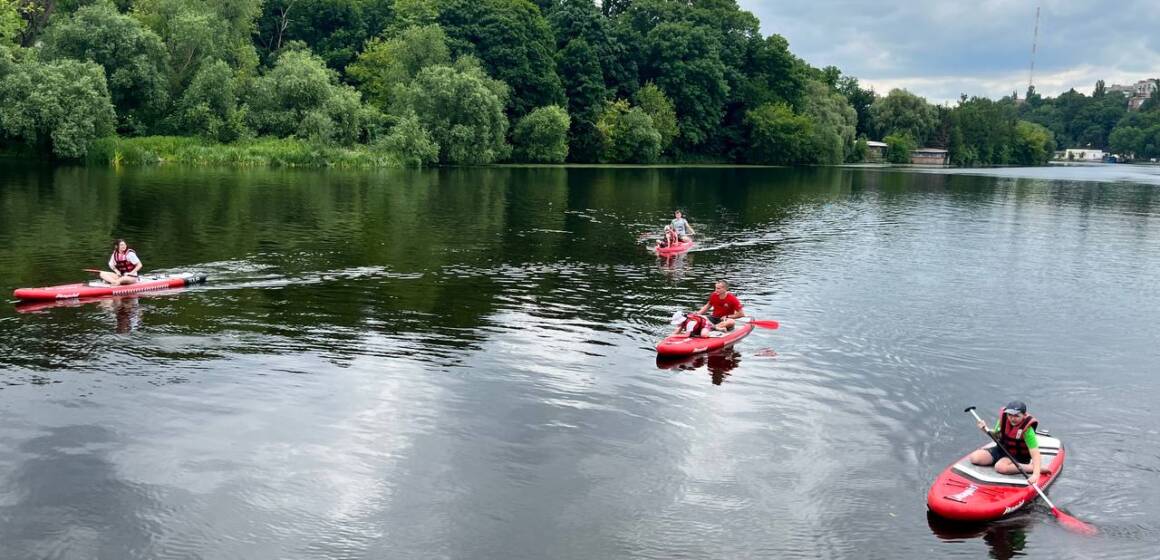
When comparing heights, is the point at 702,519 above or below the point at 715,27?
below

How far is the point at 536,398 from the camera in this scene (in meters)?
18.3

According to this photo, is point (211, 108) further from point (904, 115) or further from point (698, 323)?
point (904, 115)

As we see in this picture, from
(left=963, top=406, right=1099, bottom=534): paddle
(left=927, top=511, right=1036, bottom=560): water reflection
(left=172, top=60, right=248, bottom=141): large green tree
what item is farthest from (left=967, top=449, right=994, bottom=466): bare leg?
(left=172, top=60, right=248, bottom=141): large green tree

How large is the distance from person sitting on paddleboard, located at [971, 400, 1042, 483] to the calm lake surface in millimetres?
974

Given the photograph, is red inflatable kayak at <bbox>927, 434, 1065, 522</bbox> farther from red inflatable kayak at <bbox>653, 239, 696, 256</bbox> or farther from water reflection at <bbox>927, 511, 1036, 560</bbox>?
red inflatable kayak at <bbox>653, 239, 696, 256</bbox>

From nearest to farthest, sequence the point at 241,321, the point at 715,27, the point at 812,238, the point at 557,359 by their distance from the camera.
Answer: the point at 557,359 < the point at 241,321 < the point at 812,238 < the point at 715,27

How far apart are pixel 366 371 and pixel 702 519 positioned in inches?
357

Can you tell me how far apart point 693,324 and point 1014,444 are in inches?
362

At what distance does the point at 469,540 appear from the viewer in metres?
12.5

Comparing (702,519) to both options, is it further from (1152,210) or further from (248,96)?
(248,96)

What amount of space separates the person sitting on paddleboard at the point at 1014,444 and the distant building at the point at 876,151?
534 ft

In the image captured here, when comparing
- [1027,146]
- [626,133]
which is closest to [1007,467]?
[626,133]

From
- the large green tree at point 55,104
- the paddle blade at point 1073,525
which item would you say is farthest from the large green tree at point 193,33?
the paddle blade at point 1073,525

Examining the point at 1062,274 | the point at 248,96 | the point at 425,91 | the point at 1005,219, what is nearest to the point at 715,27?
the point at 425,91
